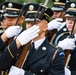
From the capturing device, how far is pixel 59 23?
7020mm

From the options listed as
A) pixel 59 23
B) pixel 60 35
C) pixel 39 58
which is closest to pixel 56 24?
pixel 59 23

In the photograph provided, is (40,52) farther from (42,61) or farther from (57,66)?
(57,66)

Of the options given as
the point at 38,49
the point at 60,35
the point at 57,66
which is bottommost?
the point at 60,35

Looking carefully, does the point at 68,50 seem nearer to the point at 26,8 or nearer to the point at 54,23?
the point at 26,8

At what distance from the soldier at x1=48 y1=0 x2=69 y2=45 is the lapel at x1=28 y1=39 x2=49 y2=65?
3.47 feet

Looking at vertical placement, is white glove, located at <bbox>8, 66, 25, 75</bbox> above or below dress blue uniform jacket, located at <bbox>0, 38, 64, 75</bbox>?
below

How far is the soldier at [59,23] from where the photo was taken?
660 centimetres

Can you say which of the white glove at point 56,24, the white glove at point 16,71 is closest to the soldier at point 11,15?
the white glove at point 56,24

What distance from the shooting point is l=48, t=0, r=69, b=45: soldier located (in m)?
6.60

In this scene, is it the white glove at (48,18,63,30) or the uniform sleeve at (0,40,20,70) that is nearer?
the uniform sleeve at (0,40,20,70)

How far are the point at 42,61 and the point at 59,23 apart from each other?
1.80m

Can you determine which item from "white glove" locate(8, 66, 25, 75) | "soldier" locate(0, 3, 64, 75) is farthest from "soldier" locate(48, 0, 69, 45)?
"white glove" locate(8, 66, 25, 75)

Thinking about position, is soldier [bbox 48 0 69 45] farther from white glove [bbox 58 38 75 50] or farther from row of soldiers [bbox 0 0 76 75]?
white glove [bbox 58 38 75 50]

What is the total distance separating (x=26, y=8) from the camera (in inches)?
237
